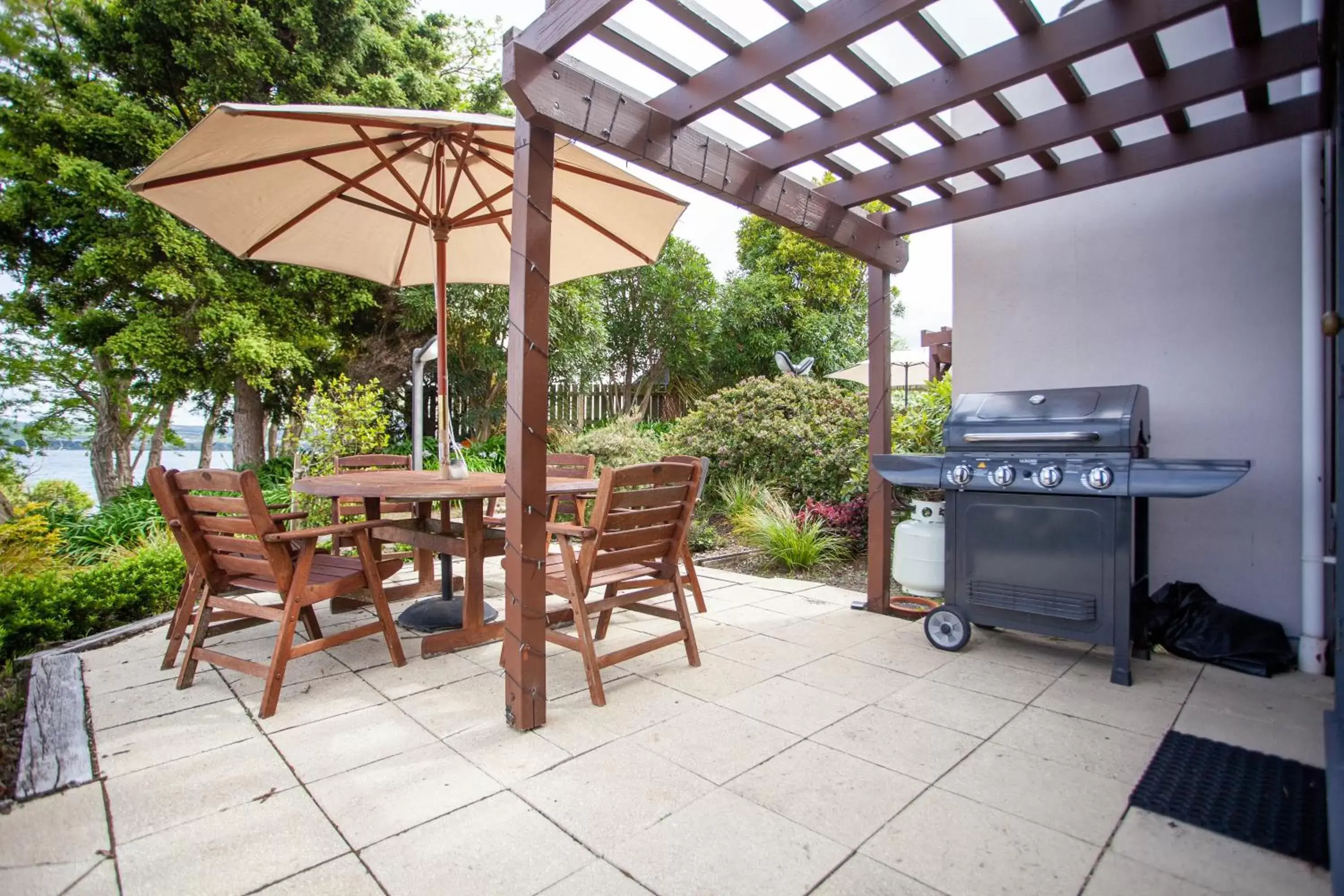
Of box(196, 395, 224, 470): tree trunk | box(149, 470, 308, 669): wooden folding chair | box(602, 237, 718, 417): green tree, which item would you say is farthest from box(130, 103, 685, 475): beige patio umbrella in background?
box(602, 237, 718, 417): green tree

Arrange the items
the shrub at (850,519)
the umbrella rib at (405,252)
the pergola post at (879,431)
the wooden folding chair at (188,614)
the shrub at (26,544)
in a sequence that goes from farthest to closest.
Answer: the shrub at (850,519) → the umbrella rib at (405,252) → the pergola post at (879,431) → the shrub at (26,544) → the wooden folding chair at (188,614)

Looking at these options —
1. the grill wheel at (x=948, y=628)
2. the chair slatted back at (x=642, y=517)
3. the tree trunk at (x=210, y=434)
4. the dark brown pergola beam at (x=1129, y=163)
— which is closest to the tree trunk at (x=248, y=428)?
the tree trunk at (x=210, y=434)

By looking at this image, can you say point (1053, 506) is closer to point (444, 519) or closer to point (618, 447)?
point (444, 519)

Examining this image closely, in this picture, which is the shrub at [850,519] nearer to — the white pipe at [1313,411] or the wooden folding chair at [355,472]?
the white pipe at [1313,411]

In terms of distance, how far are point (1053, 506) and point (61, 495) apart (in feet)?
32.7

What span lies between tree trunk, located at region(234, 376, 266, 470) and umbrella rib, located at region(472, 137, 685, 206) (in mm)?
7137

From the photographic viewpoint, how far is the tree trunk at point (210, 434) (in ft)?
31.1

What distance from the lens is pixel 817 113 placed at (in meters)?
2.79

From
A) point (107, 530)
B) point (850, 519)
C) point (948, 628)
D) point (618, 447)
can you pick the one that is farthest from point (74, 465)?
point (948, 628)

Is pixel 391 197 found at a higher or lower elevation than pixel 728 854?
higher

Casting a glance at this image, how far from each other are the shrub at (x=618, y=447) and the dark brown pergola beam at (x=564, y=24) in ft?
18.3

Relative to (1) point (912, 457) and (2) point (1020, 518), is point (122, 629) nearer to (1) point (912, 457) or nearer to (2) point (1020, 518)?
(1) point (912, 457)

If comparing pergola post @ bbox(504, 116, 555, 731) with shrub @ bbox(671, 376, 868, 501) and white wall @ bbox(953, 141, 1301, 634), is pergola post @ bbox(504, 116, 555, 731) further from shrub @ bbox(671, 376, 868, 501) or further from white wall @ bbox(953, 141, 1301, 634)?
shrub @ bbox(671, 376, 868, 501)

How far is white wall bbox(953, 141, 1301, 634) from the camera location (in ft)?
10.00
